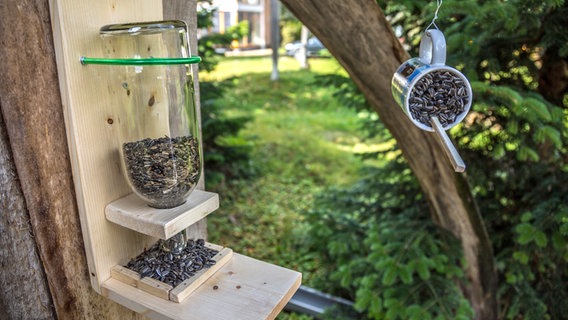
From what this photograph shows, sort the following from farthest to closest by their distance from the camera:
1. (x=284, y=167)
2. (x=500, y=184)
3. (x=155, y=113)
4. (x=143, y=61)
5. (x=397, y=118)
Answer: (x=284, y=167), (x=500, y=184), (x=397, y=118), (x=155, y=113), (x=143, y=61)

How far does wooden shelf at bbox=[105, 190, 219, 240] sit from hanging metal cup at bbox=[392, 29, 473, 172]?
472 millimetres

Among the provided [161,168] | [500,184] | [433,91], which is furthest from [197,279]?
[500,184]

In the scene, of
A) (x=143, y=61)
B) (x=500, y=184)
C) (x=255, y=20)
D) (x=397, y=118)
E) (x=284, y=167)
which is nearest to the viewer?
(x=143, y=61)

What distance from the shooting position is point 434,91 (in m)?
0.87

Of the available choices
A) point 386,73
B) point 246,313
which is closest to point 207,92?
point 386,73

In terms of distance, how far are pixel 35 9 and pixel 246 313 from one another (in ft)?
2.18

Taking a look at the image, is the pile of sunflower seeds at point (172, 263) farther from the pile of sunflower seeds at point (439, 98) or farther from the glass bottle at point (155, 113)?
the pile of sunflower seeds at point (439, 98)

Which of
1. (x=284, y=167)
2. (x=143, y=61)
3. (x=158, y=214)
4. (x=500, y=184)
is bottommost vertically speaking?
(x=284, y=167)

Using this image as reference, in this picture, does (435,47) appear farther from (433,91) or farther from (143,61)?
(143,61)

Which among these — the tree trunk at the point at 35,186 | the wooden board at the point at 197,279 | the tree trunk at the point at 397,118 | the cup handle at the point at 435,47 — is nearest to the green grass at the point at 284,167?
the tree trunk at the point at 397,118

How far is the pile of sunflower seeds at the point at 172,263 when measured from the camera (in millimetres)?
845

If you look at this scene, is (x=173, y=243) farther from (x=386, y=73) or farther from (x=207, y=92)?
(x=207, y=92)

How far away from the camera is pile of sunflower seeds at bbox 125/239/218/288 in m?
0.84

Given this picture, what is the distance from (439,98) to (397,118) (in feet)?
2.04
